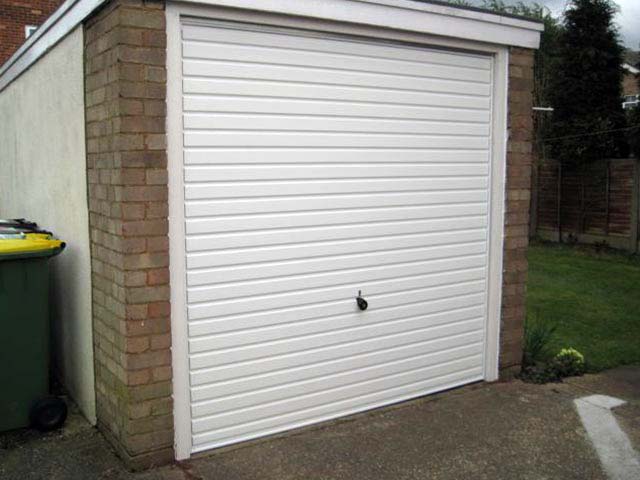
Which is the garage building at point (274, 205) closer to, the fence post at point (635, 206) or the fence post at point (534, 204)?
the fence post at point (635, 206)

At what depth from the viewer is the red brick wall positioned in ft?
57.7

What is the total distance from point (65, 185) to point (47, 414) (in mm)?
1650

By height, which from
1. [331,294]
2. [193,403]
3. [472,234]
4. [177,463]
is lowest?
[177,463]

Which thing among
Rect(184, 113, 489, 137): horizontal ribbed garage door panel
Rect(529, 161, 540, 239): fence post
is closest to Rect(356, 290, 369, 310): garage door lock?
Rect(184, 113, 489, 137): horizontal ribbed garage door panel

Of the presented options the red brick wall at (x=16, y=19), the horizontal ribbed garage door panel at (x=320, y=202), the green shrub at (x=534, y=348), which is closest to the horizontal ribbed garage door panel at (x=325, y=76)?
the horizontal ribbed garage door panel at (x=320, y=202)

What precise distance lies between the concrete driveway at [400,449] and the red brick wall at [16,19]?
51.6 ft

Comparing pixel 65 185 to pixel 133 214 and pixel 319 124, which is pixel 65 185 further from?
pixel 319 124

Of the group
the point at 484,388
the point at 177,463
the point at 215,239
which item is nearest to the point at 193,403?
the point at 177,463

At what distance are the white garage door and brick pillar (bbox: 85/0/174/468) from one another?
0.21 metres

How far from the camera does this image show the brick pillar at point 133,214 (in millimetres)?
3789

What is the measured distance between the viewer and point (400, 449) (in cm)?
434

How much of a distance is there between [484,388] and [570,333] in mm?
2449

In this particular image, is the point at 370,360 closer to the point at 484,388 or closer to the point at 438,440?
the point at 438,440

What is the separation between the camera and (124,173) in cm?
381
